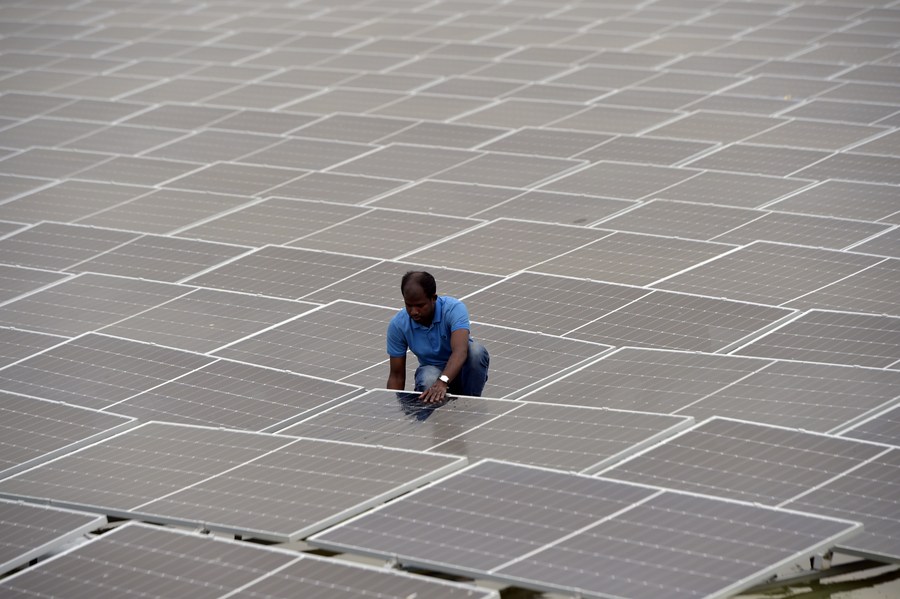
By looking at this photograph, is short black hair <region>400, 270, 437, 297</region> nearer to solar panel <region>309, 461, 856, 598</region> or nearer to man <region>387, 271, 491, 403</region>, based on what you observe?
man <region>387, 271, 491, 403</region>

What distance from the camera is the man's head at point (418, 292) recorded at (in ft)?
37.8

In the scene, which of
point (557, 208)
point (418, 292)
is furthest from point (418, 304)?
point (557, 208)

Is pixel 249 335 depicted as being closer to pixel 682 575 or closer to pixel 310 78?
pixel 682 575

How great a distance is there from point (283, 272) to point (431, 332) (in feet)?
15.3

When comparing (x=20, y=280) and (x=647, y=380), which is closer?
(x=647, y=380)

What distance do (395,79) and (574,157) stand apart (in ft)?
18.5

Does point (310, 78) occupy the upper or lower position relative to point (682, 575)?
upper

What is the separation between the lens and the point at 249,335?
14.4 metres

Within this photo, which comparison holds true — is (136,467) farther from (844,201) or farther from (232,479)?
(844,201)

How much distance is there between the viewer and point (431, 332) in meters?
12.0

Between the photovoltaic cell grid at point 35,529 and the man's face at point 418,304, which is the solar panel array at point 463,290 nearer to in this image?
the photovoltaic cell grid at point 35,529

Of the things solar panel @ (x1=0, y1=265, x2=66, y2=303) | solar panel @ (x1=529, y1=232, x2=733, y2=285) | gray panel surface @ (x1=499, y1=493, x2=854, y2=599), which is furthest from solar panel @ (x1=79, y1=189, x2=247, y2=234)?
gray panel surface @ (x1=499, y1=493, x2=854, y2=599)

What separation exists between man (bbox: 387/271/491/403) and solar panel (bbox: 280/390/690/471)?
219 mm

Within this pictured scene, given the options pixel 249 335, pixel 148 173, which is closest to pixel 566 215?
pixel 249 335
